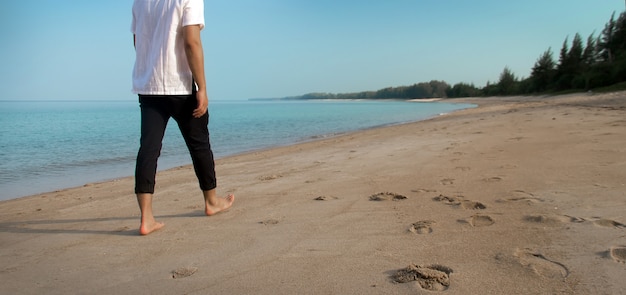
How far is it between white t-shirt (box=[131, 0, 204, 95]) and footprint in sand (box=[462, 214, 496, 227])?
215 centimetres

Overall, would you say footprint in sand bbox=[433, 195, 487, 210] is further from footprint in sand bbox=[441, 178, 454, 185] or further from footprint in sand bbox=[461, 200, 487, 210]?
footprint in sand bbox=[441, 178, 454, 185]

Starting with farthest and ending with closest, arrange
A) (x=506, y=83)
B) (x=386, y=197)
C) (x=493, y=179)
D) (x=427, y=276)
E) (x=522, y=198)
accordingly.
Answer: (x=506, y=83) → (x=493, y=179) → (x=386, y=197) → (x=522, y=198) → (x=427, y=276)

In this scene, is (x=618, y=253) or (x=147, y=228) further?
(x=147, y=228)

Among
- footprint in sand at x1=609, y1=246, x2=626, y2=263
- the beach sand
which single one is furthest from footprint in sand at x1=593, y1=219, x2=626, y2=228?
footprint in sand at x1=609, y1=246, x2=626, y2=263

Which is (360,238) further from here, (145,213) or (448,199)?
(145,213)

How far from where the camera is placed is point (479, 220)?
2381mm

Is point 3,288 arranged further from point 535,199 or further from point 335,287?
point 535,199

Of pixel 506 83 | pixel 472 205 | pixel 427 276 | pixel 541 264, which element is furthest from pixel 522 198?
pixel 506 83

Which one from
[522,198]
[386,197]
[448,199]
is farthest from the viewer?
[386,197]

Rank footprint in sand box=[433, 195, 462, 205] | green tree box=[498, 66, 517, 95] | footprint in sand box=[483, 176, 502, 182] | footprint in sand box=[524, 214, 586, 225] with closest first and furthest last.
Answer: footprint in sand box=[524, 214, 586, 225] → footprint in sand box=[433, 195, 462, 205] → footprint in sand box=[483, 176, 502, 182] → green tree box=[498, 66, 517, 95]

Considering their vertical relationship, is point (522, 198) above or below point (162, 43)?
below

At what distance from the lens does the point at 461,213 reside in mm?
2557

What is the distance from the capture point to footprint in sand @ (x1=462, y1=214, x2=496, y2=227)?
2.30m

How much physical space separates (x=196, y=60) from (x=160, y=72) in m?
0.26
